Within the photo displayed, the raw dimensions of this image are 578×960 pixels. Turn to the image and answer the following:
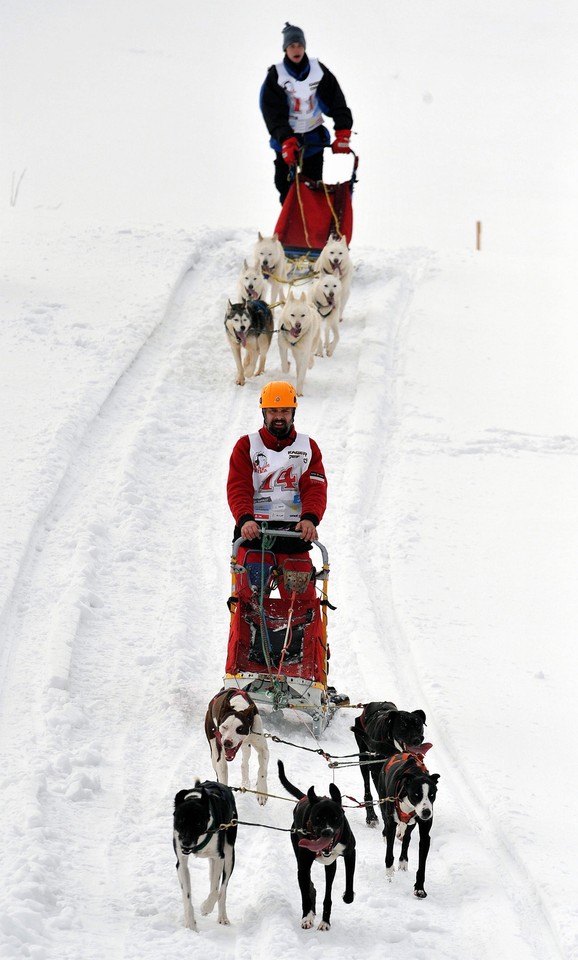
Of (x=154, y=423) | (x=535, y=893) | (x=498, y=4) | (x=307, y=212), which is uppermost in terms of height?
(x=498, y=4)

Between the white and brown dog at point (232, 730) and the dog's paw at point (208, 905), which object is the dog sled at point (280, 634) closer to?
the white and brown dog at point (232, 730)

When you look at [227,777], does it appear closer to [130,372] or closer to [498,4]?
[130,372]

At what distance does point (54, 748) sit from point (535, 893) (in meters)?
1.79

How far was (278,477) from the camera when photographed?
494 cm

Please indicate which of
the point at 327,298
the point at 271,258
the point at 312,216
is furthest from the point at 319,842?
the point at 312,216

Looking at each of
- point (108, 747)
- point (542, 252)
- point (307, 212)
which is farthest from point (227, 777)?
point (542, 252)

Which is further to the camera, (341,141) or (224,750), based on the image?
(341,141)

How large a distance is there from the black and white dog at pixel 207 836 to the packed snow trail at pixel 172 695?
9 centimetres

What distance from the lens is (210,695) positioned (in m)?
5.01

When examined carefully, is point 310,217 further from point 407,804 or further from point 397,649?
point 407,804

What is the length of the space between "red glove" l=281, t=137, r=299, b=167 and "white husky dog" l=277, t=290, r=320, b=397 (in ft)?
5.52

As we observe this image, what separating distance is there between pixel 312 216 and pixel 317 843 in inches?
288

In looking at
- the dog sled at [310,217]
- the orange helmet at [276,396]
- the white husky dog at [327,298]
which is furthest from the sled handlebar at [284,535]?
the dog sled at [310,217]

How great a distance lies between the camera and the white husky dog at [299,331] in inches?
329
